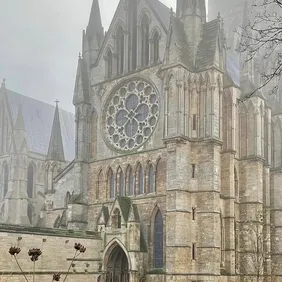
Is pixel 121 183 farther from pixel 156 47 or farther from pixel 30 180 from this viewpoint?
pixel 30 180

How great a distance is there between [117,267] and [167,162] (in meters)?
8.56

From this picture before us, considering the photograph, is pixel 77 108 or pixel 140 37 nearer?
pixel 140 37

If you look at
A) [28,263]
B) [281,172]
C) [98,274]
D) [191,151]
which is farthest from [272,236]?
[28,263]

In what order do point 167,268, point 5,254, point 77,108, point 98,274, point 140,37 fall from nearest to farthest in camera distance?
point 5,254
point 167,268
point 98,274
point 140,37
point 77,108

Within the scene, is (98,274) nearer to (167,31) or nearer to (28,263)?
(28,263)

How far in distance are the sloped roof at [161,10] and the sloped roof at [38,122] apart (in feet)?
84.7

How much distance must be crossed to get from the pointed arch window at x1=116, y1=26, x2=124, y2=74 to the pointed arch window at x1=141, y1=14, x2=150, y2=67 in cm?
219

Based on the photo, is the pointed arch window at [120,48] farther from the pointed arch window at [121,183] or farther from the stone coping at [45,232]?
the stone coping at [45,232]

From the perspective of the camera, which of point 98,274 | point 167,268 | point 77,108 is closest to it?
point 167,268

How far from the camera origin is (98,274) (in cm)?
3709

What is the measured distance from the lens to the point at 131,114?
41094 millimetres

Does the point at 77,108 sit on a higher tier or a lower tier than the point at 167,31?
lower

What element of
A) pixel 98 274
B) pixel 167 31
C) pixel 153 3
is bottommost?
pixel 98 274

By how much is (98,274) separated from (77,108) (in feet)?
44.7
